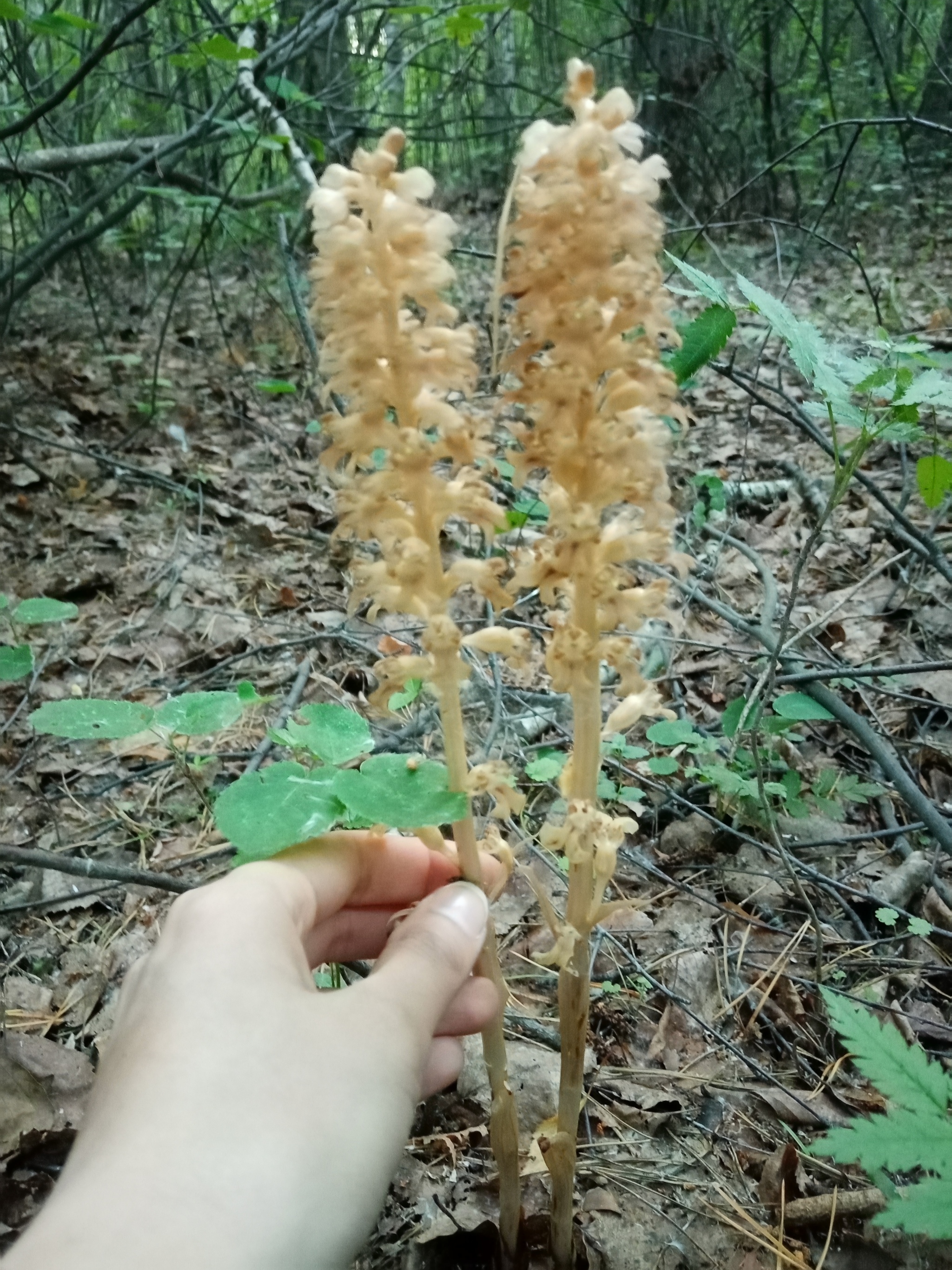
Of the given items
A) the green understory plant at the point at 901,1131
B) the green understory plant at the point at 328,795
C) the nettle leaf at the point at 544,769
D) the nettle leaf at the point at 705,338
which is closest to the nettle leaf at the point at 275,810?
the green understory plant at the point at 328,795

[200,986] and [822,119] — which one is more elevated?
[822,119]

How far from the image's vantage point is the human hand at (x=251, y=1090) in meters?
0.86

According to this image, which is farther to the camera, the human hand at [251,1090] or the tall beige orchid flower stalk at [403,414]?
the tall beige orchid flower stalk at [403,414]

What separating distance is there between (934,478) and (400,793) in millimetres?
1296

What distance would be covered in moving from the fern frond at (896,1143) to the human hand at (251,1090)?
21.4 inches

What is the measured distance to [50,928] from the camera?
210 centimetres

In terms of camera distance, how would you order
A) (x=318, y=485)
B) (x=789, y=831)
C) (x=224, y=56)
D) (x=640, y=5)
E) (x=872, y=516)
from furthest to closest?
1. (x=640, y=5)
2. (x=318, y=485)
3. (x=872, y=516)
4. (x=224, y=56)
5. (x=789, y=831)

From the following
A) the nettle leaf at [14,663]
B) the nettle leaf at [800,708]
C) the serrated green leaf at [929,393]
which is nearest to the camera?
the serrated green leaf at [929,393]

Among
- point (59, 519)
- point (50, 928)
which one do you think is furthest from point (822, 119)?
point (50, 928)

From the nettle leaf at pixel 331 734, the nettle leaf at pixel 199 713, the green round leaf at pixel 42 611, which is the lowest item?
the green round leaf at pixel 42 611

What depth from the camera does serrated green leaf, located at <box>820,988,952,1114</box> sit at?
1215 mm

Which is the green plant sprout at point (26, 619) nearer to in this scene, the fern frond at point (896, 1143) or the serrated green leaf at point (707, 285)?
the serrated green leaf at point (707, 285)

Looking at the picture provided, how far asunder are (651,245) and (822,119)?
9638 millimetres

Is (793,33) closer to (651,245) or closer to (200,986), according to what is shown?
(651,245)
